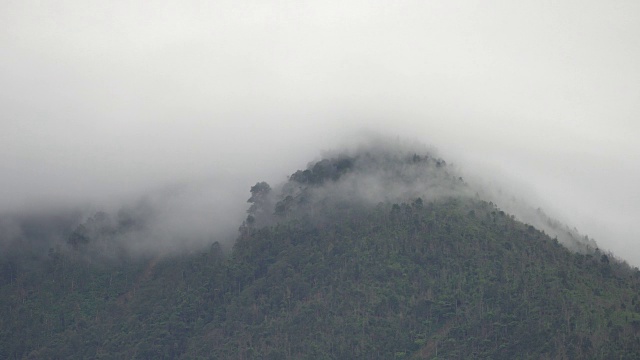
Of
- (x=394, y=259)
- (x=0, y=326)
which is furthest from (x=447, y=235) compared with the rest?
(x=0, y=326)

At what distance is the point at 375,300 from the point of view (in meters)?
180

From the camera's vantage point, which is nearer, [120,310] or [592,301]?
[592,301]

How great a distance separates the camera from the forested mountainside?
559ft

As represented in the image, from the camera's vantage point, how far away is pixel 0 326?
196 metres

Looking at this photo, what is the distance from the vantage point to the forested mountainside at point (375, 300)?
559 ft

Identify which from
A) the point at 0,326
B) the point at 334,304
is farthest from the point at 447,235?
the point at 0,326

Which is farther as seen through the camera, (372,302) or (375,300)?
(375,300)

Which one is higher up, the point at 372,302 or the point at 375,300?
the point at 375,300

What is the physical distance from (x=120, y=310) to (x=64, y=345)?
10310 millimetres

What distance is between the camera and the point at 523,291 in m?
175

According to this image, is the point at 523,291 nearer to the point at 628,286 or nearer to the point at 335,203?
the point at 628,286

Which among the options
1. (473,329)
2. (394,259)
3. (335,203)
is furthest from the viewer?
(335,203)

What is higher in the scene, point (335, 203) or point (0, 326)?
point (335, 203)

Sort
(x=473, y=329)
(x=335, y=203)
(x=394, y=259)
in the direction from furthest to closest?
(x=335, y=203) → (x=394, y=259) → (x=473, y=329)
